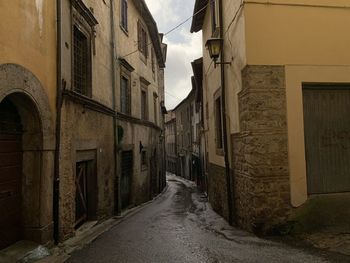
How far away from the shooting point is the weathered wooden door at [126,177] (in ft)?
42.4

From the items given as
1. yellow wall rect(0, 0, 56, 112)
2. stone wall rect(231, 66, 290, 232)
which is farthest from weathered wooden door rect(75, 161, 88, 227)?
stone wall rect(231, 66, 290, 232)

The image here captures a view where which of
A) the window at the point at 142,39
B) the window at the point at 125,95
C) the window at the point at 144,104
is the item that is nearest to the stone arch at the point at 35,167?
the window at the point at 125,95

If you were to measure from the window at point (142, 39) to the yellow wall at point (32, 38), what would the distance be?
32.2 ft

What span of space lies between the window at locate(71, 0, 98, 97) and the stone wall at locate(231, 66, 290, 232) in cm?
406

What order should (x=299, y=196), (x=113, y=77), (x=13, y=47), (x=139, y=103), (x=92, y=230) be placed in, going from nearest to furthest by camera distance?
(x=13, y=47)
(x=299, y=196)
(x=92, y=230)
(x=113, y=77)
(x=139, y=103)

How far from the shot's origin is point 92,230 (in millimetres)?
8430

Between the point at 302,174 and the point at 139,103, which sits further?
the point at 139,103

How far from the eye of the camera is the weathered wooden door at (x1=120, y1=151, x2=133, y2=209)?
12.9 metres

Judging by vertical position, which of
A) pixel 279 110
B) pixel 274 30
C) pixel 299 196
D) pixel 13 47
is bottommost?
pixel 299 196

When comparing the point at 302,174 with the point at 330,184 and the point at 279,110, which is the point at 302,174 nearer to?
the point at 330,184

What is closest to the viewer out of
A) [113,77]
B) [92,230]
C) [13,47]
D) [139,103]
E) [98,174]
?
[13,47]

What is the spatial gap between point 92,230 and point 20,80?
4314 millimetres

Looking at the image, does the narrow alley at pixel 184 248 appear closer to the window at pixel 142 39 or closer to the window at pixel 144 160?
the window at pixel 144 160

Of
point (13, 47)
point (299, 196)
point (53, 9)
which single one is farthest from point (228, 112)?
point (13, 47)
